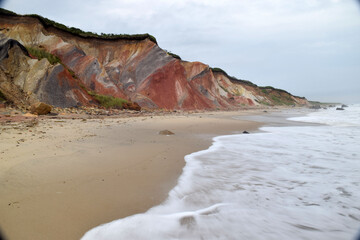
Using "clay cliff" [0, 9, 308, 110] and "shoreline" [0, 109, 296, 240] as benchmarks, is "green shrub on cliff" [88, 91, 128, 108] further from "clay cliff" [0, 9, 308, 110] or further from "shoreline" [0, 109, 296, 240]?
"shoreline" [0, 109, 296, 240]

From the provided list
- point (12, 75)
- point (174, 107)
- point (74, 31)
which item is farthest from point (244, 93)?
point (12, 75)

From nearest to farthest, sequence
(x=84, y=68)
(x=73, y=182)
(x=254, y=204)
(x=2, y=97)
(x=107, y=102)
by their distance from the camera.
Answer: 1. (x=254, y=204)
2. (x=73, y=182)
3. (x=2, y=97)
4. (x=107, y=102)
5. (x=84, y=68)

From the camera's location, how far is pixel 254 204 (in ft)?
8.88

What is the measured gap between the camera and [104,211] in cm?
227

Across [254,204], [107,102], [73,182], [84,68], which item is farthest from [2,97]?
[254,204]

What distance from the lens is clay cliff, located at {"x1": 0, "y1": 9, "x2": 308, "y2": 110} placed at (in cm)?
1368

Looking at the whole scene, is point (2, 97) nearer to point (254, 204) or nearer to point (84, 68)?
point (84, 68)

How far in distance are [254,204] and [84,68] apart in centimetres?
2302

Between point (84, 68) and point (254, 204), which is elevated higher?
point (84, 68)

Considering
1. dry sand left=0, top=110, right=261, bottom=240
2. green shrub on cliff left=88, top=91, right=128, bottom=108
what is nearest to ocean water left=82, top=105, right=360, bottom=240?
dry sand left=0, top=110, right=261, bottom=240

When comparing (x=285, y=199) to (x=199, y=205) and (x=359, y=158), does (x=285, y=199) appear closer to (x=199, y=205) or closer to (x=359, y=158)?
(x=199, y=205)

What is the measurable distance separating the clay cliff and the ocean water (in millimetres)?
13097

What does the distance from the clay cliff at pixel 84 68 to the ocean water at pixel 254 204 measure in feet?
43.0

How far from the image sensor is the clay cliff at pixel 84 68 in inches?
539
